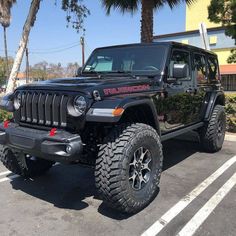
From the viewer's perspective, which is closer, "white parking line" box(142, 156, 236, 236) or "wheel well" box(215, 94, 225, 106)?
"white parking line" box(142, 156, 236, 236)

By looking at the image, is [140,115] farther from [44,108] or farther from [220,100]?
[220,100]

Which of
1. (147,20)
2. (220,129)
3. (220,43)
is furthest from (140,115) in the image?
(220,43)

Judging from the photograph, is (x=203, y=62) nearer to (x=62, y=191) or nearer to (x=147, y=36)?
(x=62, y=191)

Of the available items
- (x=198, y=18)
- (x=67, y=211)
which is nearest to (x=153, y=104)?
(x=67, y=211)

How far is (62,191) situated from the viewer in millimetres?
4574

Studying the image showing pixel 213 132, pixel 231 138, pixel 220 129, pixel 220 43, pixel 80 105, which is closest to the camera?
pixel 80 105

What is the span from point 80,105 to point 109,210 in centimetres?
128

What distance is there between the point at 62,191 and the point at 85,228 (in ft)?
3.84

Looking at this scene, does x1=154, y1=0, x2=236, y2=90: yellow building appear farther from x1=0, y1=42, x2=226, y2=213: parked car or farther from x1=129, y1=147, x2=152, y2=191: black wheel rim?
x1=129, y1=147, x2=152, y2=191: black wheel rim

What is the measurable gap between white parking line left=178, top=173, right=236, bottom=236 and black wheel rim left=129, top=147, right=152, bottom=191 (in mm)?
693

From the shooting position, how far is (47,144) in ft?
11.5

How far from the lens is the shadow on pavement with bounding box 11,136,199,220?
409 cm

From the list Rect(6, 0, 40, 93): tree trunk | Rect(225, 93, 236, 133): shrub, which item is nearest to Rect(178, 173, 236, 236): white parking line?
Rect(225, 93, 236, 133): shrub

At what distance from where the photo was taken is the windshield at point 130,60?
16.0 ft
